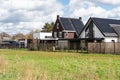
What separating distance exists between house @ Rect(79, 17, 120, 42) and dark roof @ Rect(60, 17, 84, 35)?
35.2 feet

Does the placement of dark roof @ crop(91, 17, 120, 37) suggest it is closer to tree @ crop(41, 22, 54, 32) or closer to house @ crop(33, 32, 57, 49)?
house @ crop(33, 32, 57, 49)

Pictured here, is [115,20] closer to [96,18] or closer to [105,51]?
[96,18]

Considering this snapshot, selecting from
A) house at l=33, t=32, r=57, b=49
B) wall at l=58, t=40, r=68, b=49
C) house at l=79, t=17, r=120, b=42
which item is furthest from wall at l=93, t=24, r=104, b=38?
house at l=33, t=32, r=57, b=49

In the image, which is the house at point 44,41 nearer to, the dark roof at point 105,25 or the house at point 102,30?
the house at point 102,30

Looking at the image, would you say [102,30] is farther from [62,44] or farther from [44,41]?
[44,41]

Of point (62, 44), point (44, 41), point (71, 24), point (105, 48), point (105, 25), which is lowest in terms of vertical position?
point (105, 48)

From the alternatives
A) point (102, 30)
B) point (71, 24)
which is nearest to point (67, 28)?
point (71, 24)

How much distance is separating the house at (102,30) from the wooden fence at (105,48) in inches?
595

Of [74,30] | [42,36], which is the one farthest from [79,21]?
[42,36]

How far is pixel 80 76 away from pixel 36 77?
273 centimetres

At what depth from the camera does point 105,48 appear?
5875 cm

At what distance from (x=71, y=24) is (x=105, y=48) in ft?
115

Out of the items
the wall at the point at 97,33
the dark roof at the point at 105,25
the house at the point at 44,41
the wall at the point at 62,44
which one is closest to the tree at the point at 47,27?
the house at the point at 44,41

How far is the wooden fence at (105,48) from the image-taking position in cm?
5789
